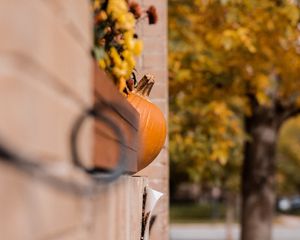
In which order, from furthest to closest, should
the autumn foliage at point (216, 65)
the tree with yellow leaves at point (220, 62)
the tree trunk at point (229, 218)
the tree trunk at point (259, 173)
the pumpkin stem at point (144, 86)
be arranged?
the tree trunk at point (229, 218)
the tree trunk at point (259, 173)
the autumn foliage at point (216, 65)
the tree with yellow leaves at point (220, 62)
the pumpkin stem at point (144, 86)

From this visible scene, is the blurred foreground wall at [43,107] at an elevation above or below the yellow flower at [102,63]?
below

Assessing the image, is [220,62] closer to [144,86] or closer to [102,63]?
[144,86]

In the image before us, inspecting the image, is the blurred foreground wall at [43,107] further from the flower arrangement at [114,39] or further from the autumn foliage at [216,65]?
the autumn foliage at [216,65]

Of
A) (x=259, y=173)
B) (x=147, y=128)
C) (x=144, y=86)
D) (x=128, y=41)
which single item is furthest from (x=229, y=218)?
(x=128, y=41)

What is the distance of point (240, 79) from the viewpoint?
37.1 ft

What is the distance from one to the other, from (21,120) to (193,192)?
206 ft

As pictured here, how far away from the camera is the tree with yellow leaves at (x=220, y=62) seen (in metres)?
9.86

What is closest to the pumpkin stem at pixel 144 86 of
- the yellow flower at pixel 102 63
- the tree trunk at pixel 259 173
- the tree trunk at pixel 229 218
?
the yellow flower at pixel 102 63

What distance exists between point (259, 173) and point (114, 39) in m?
10.9

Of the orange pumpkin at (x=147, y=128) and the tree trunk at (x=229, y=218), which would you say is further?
the tree trunk at (x=229, y=218)

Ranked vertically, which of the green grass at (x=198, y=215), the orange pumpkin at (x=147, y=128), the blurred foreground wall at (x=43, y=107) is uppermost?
the green grass at (x=198, y=215)

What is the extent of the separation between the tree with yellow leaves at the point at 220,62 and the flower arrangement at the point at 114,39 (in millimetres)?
6128

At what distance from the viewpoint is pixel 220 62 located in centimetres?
1096

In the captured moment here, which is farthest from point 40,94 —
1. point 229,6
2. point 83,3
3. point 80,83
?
point 229,6
